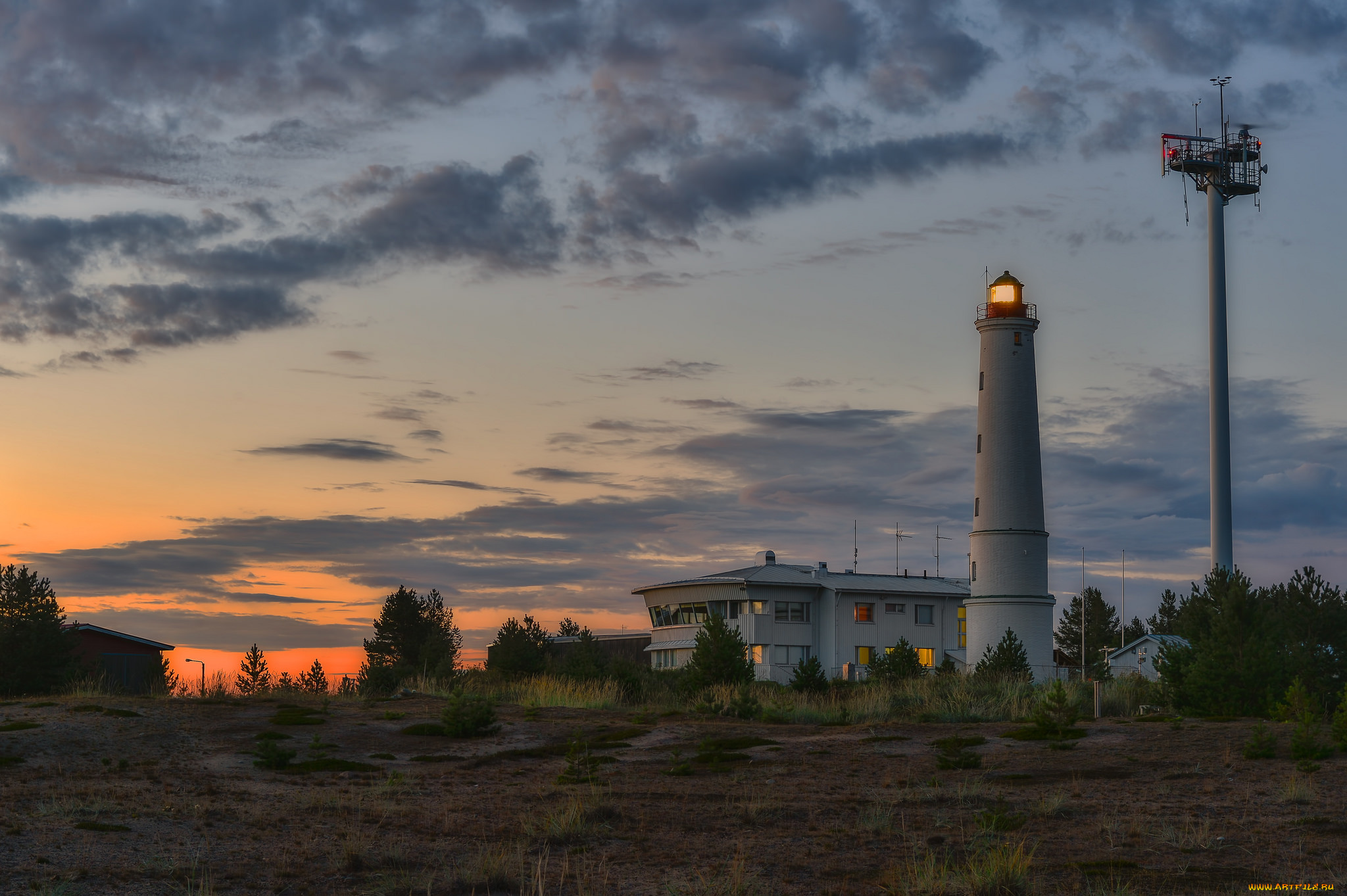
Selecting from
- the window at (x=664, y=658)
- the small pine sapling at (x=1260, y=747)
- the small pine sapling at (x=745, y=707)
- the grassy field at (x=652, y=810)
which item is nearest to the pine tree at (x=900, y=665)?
the small pine sapling at (x=745, y=707)

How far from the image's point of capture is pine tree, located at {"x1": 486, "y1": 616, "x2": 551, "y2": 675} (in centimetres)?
4441

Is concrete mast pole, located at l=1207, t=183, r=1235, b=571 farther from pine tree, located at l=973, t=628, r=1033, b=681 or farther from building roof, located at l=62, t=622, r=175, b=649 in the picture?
building roof, located at l=62, t=622, r=175, b=649

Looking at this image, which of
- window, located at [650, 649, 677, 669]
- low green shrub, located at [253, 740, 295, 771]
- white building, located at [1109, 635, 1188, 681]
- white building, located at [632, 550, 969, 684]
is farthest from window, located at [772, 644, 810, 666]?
low green shrub, located at [253, 740, 295, 771]

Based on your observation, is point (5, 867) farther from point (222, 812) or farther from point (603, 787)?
point (603, 787)

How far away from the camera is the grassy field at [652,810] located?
35.7ft

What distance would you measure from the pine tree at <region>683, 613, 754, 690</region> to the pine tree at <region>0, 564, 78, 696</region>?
713 inches

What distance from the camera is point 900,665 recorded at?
137ft

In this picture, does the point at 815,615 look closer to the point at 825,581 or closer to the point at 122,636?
the point at 825,581

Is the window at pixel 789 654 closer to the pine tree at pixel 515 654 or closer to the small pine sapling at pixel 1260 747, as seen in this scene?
the pine tree at pixel 515 654

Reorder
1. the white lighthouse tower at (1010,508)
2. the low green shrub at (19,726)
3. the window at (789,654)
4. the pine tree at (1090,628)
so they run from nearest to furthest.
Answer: the low green shrub at (19,726) → the white lighthouse tower at (1010,508) → the window at (789,654) → the pine tree at (1090,628)

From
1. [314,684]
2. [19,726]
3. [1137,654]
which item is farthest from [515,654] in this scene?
[1137,654]

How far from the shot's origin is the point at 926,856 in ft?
38.0

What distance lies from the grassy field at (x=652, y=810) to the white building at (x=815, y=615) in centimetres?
3670

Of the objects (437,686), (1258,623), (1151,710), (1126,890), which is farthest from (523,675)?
(1126,890)
